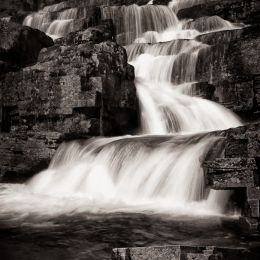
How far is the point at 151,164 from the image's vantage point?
9.30m

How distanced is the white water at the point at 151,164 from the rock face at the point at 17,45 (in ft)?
15.3

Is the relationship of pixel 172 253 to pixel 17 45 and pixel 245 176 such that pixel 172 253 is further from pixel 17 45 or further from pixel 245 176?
pixel 17 45

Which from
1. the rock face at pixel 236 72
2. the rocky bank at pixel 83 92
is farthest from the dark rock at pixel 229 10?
the rocky bank at pixel 83 92

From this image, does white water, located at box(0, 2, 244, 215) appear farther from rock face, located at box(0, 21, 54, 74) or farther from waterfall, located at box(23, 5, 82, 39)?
waterfall, located at box(23, 5, 82, 39)

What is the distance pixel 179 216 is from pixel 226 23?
15058mm

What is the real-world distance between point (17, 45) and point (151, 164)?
961 centimetres

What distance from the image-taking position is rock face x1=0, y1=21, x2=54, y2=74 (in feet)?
52.8

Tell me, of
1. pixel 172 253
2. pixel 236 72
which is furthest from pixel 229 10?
pixel 172 253

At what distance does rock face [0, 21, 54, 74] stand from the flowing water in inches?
181

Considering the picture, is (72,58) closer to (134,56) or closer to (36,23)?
(134,56)

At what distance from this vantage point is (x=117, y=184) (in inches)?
372

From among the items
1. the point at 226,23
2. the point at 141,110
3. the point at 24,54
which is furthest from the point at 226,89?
the point at 24,54

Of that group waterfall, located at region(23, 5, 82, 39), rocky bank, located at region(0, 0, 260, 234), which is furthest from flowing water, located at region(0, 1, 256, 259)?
waterfall, located at region(23, 5, 82, 39)

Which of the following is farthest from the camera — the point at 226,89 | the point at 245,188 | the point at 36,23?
the point at 36,23
